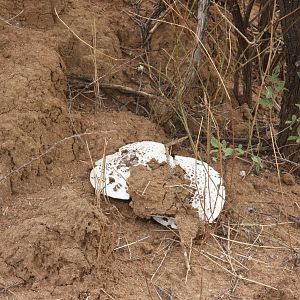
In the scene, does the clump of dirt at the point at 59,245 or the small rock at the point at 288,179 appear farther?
the small rock at the point at 288,179

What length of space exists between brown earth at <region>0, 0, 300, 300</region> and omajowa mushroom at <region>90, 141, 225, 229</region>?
0.06m

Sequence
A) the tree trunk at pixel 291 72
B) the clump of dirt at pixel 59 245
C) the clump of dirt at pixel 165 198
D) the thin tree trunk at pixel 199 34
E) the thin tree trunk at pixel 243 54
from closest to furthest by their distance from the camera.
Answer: the clump of dirt at pixel 59 245 → the clump of dirt at pixel 165 198 → the tree trunk at pixel 291 72 → the thin tree trunk at pixel 199 34 → the thin tree trunk at pixel 243 54

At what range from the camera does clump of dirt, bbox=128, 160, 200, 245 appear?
8.46ft

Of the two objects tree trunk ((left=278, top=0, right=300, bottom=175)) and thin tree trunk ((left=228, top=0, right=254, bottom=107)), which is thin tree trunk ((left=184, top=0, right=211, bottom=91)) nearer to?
thin tree trunk ((left=228, top=0, right=254, bottom=107))

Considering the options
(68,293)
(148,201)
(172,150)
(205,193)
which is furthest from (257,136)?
(68,293)

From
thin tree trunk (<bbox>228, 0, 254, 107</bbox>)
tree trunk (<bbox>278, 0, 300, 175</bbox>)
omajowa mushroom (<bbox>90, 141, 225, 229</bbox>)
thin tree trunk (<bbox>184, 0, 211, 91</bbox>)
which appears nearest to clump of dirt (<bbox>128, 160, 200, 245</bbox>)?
omajowa mushroom (<bbox>90, 141, 225, 229</bbox>)

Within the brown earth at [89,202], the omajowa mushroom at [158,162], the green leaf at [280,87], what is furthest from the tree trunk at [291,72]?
the omajowa mushroom at [158,162]

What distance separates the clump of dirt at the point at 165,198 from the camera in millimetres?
2580

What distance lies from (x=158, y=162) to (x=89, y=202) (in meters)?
0.38

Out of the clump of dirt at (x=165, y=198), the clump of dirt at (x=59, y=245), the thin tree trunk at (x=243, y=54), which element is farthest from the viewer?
the thin tree trunk at (x=243, y=54)

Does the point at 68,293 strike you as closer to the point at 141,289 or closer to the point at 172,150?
the point at 141,289

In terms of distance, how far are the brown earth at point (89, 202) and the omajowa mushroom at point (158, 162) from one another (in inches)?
2.3

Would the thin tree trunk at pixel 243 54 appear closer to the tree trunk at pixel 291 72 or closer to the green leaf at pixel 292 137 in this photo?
the tree trunk at pixel 291 72

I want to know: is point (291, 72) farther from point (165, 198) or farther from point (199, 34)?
point (165, 198)
